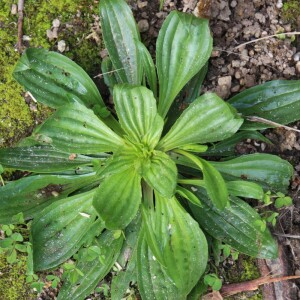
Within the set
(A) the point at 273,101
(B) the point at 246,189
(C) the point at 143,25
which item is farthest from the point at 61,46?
(B) the point at 246,189

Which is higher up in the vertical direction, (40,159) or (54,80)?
Answer: (54,80)

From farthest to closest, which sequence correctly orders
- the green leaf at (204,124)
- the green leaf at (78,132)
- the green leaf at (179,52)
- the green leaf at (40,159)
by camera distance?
1. the green leaf at (40,159)
2. the green leaf at (179,52)
3. the green leaf at (78,132)
4. the green leaf at (204,124)

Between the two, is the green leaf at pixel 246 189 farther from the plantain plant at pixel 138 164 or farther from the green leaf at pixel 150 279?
the green leaf at pixel 150 279

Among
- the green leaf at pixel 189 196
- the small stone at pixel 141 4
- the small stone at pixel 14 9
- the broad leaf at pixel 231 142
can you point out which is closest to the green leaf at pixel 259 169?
the broad leaf at pixel 231 142

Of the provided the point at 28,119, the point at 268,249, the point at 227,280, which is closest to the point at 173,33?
the point at 28,119

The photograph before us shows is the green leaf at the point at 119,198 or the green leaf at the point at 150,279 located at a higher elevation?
the green leaf at the point at 119,198

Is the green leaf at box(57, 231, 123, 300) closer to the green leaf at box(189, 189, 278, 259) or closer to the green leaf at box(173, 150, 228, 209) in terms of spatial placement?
the green leaf at box(189, 189, 278, 259)

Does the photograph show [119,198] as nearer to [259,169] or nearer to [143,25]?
[259,169]
